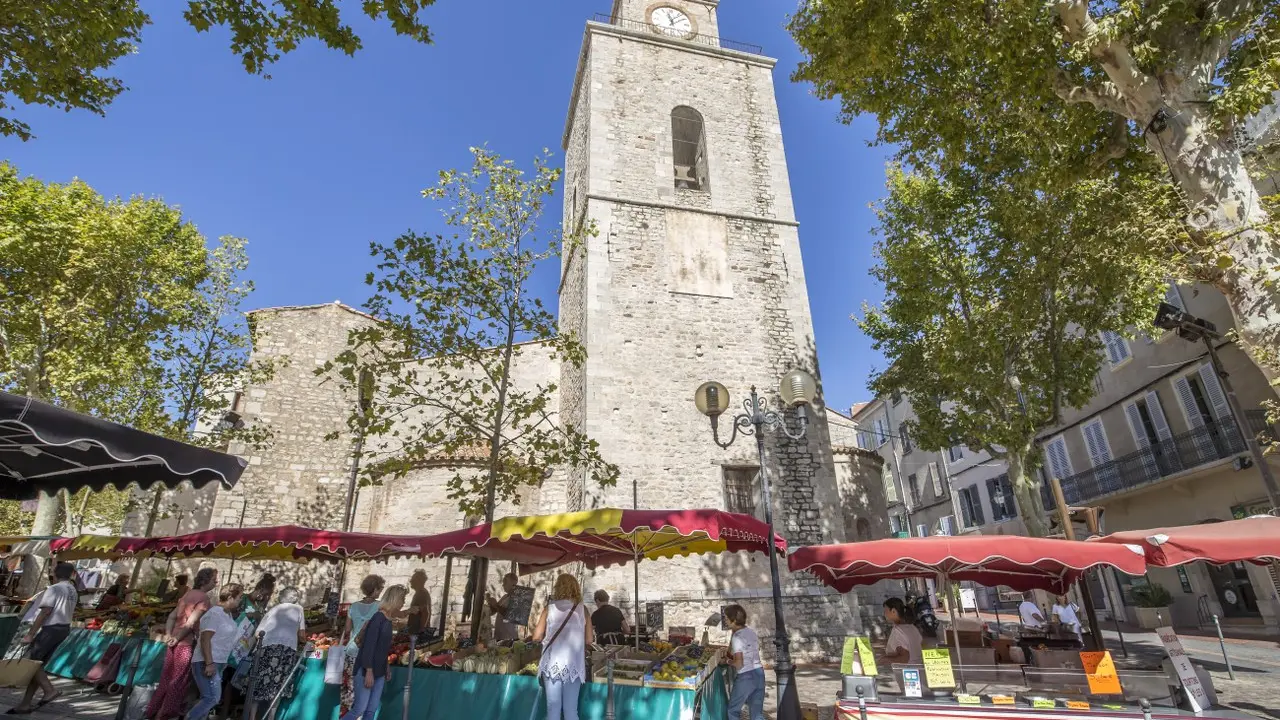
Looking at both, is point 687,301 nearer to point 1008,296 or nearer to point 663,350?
point 663,350

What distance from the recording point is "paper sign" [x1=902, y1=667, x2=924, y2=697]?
5.59 metres

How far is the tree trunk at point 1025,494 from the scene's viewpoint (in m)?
11.5

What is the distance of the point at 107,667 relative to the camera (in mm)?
7836

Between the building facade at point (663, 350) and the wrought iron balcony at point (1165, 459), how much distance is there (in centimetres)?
720

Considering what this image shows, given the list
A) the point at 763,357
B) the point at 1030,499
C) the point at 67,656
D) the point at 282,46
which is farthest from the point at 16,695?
the point at 1030,499

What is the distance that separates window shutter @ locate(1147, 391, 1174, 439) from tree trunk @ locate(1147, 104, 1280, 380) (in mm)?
14058

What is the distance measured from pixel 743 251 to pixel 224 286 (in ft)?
46.0

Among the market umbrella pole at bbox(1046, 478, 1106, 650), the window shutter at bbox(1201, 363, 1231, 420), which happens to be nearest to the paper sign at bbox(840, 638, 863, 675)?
the market umbrella pole at bbox(1046, 478, 1106, 650)

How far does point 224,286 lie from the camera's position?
635 inches

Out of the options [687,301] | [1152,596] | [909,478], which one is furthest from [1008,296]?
[909,478]

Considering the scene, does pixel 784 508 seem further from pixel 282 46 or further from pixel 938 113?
pixel 282 46

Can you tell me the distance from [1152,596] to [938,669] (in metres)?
16.2

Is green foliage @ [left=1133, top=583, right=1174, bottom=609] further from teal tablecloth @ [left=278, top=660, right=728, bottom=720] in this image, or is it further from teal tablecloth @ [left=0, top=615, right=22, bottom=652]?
teal tablecloth @ [left=0, top=615, right=22, bottom=652]

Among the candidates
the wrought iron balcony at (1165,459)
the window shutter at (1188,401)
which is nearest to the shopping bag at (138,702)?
the wrought iron balcony at (1165,459)
